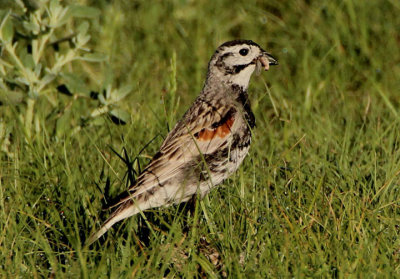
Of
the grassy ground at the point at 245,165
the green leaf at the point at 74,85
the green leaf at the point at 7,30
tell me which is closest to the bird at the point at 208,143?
the grassy ground at the point at 245,165

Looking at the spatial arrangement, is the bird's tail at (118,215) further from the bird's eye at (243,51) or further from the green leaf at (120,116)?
the bird's eye at (243,51)

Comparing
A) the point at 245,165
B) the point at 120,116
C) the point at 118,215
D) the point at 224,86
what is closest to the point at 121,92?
the point at 120,116

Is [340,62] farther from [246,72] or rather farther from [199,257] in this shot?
[199,257]

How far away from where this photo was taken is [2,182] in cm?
562

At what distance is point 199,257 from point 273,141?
1966 mm

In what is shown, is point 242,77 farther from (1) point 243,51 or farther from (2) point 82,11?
(2) point 82,11

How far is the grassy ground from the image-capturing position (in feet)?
14.6

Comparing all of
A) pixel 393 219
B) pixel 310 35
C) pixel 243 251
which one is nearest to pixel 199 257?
pixel 243 251

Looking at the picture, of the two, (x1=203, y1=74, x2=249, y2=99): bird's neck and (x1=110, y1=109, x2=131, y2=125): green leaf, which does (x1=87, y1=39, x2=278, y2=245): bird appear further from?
(x1=110, y1=109, x2=131, y2=125): green leaf

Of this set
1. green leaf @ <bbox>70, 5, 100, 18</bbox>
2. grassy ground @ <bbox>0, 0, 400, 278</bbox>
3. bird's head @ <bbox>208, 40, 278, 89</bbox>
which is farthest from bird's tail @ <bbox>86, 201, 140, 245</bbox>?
green leaf @ <bbox>70, 5, 100, 18</bbox>

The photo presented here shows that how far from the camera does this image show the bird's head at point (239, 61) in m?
5.85

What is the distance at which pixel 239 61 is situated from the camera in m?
5.86

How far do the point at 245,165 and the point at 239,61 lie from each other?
817 millimetres

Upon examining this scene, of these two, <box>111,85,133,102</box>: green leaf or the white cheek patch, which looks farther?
<box>111,85,133,102</box>: green leaf
